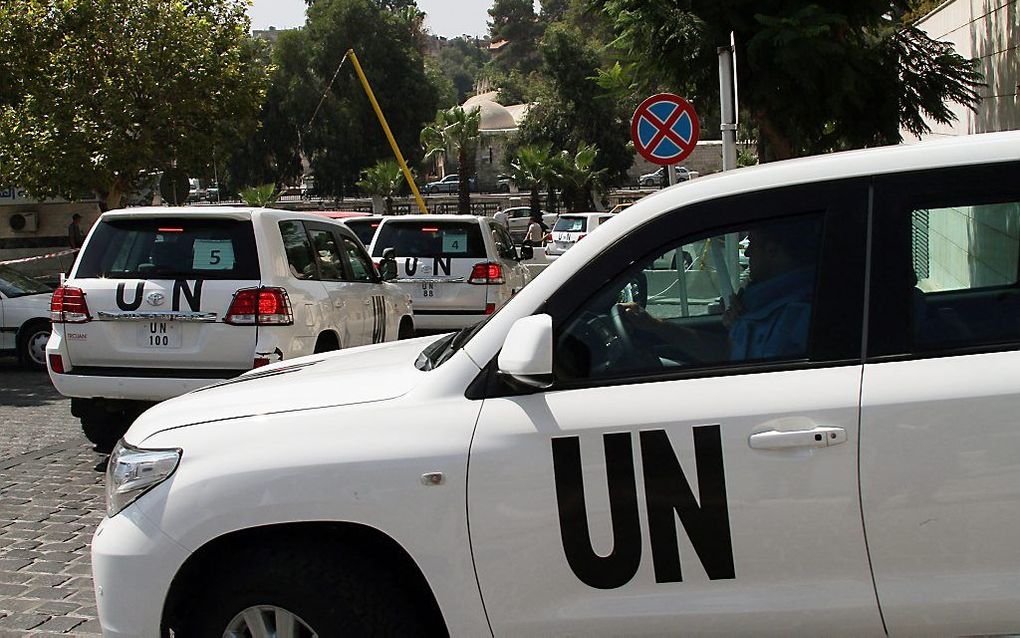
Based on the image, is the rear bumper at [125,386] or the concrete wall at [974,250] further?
the rear bumper at [125,386]

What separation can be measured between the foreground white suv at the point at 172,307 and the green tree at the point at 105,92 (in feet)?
40.1

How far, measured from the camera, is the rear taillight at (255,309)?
7.73 metres

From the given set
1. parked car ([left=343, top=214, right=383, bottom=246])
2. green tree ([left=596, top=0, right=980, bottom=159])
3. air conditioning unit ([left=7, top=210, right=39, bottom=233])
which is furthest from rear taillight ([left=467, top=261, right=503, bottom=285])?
air conditioning unit ([left=7, top=210, right=39, bottom=233])

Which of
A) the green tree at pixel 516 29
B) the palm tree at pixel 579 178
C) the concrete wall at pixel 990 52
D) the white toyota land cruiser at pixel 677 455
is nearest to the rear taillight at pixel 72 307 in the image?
the white toyota land cruiser at pixel 677 455

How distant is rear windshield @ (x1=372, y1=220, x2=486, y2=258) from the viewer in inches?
570

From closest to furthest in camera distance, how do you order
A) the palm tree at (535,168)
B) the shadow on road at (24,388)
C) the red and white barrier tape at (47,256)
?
the shadow on road at (24,388)
the red and white barrier tape at (47,256)
the palm tree at (535,168)

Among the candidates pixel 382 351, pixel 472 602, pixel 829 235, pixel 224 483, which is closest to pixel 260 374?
pixel 382 351

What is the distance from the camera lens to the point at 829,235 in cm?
314

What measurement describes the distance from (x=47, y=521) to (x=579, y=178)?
46973mm

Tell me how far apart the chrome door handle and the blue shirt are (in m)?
0.25

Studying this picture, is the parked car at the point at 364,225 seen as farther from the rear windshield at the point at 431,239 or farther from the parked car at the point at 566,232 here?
the parked car at the point at 566,232

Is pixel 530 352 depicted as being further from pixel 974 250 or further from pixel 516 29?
pixel 516 29

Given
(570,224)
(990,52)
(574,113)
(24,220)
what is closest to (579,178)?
(574,113)

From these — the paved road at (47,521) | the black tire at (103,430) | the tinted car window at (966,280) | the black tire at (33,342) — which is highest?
the tinted car window at (966,280)
